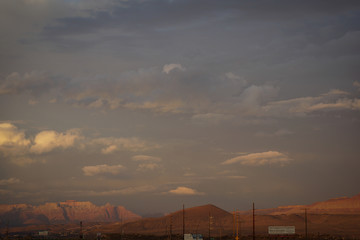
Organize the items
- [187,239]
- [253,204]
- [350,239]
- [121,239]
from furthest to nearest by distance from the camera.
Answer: [121,239], [350,239], [187,239], [253,204]

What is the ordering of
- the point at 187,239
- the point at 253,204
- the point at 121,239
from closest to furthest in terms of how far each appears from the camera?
the point at 253,204, the point at 187,239, the point at 121,239

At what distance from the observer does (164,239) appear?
199125 mm

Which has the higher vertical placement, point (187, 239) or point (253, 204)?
point (253, 204)

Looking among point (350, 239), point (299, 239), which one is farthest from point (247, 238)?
point (350, 239)

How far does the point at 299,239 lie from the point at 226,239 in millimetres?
31305

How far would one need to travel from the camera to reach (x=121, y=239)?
199625 millimetres

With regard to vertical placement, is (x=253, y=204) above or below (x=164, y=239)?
above

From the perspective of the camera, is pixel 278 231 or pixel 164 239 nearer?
pixel 278 231

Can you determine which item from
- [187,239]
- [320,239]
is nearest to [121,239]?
[187,239]

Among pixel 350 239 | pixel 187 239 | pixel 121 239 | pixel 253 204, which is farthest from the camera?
pixel 121 239

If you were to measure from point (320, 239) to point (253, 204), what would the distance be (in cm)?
7112

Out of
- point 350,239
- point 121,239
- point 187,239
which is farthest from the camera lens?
Answer: point 121,239

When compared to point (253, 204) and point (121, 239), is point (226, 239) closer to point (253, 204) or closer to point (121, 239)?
point (121, 239)

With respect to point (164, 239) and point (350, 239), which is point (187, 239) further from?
point (350, 239)
